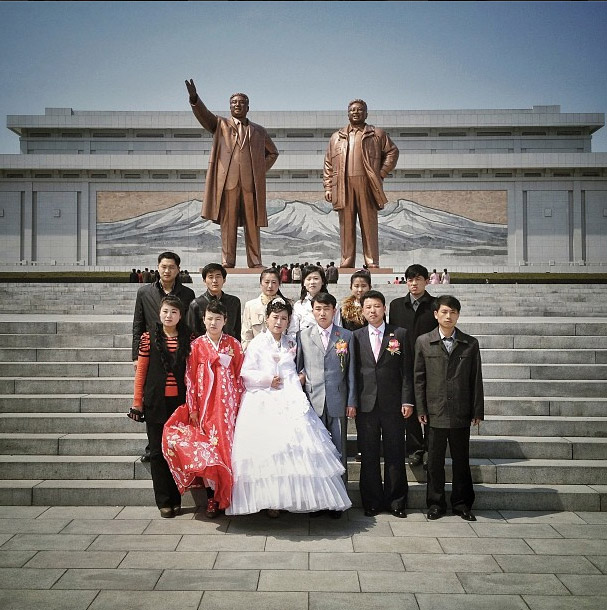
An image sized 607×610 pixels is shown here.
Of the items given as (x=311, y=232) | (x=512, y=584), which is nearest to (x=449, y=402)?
(x=512, y=584)

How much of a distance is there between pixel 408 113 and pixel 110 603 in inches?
1130

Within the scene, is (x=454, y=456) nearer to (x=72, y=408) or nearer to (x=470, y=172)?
(x=72, y=408)

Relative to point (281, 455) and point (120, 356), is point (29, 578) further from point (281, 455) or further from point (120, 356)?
point (120, 356)

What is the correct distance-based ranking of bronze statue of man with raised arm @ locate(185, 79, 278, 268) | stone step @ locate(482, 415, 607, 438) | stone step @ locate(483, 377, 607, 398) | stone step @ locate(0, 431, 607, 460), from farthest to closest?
bronze statue of man with raised arm @ locate(185, 79, 278, 268) → stone step @ locate(483, 377, 607, 398) → stone step @ locate(482, 415, 607, 438) → stone step @ locate(0, 431, 607, 460)

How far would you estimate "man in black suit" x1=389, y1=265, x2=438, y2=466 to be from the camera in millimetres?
4531

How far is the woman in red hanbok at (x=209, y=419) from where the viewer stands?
372 centimetres

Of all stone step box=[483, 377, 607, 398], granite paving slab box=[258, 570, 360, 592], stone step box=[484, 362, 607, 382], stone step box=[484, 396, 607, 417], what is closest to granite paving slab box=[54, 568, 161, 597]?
granite paving slab box=[258, 570, 360, 592]

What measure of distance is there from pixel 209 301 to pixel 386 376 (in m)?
1.43

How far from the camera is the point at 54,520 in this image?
3883 millimetres

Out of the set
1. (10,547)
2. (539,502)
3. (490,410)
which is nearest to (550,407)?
(490,410)

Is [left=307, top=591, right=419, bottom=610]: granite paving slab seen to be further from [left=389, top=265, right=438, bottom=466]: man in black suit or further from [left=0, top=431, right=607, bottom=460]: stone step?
[left=0, top=431, right=607, bottom=460]: stone step

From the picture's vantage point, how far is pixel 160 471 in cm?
395

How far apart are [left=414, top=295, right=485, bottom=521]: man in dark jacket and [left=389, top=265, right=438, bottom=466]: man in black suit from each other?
1.46 ft

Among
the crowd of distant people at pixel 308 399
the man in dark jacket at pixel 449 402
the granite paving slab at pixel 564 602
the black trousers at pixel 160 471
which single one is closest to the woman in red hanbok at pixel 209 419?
the crowd of distant people at pixel 308 399
